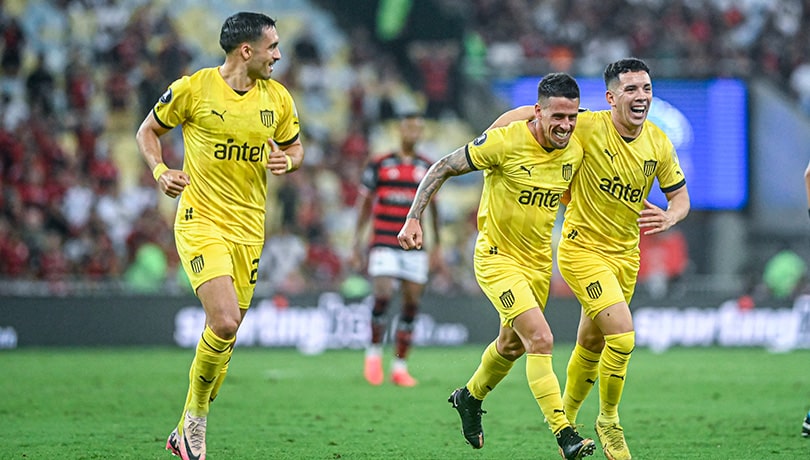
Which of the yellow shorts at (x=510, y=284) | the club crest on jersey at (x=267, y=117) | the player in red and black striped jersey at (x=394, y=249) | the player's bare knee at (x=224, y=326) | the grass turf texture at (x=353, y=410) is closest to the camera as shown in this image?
the player's bare knee at (x=224, y=326)

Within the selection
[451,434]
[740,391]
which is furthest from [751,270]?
[451,434]

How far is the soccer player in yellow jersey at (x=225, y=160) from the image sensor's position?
7551mm

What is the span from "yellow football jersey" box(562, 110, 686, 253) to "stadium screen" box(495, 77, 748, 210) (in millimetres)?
14254

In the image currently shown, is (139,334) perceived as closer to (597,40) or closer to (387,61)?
(387,61)

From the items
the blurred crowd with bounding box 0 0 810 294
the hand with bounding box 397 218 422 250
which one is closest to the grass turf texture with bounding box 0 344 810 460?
the hand with bounding box 397 218 422 250

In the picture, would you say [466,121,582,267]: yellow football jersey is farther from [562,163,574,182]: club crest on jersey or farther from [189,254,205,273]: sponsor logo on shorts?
[189,254,205,273]: sponsor logo on shorts

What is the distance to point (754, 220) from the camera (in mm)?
24062

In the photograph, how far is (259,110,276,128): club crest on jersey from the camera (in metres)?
7.82

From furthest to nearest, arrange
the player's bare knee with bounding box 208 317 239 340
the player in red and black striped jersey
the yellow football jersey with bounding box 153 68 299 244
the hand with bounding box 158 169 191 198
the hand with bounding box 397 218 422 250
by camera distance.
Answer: the player in red and black striped jersey
the yellow football jersey with bounding box 153 68 299 244
the hand with bounding box 397 218 422 250
the player's bare knee with bounding box 208 317 239 340
the hand with bounding box 158 169 191 198

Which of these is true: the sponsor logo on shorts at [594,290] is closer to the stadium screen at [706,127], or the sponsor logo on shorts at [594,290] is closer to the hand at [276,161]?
the hand at [276,161]

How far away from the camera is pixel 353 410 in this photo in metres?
10.4

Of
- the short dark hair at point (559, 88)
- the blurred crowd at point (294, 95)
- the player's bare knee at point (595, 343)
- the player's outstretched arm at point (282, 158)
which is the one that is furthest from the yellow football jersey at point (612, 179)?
the blurred crowd at point (294, 95)

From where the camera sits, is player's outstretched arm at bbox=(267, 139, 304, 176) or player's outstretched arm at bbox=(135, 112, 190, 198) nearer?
player's outstretched arm at bbox=(135, 112, 190, 198)

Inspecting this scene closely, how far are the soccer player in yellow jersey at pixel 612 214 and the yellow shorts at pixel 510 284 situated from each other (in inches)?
8.1
